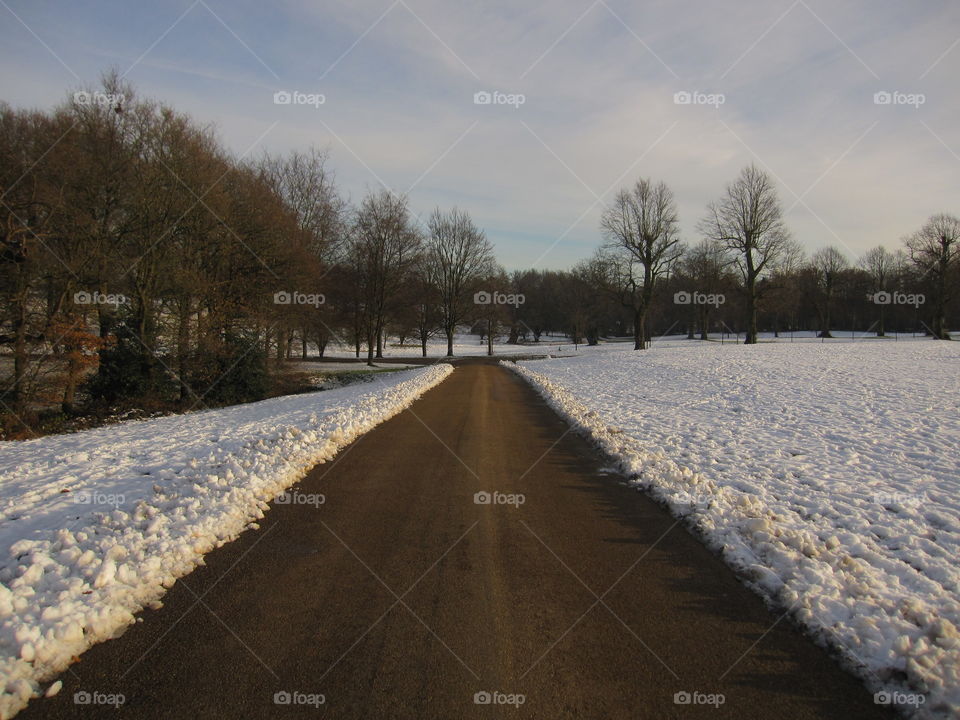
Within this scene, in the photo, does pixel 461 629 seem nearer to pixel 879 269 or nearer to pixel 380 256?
pixel 380 256

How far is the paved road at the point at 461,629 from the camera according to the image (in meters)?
3.30

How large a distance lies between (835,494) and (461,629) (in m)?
6.19

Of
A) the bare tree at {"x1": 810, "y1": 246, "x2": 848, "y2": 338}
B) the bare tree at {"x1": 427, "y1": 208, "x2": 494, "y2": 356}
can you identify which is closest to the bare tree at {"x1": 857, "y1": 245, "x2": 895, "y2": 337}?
the bare tree at {"x1": 810, "y1": 246, "x2": 848, "y2": 338}

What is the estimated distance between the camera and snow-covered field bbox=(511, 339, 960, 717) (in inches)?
155

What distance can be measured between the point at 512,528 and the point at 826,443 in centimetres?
832

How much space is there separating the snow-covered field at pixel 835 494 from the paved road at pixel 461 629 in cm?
36

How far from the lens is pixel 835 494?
293 inches

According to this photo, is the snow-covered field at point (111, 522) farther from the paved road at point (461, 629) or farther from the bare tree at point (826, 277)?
the bare tree at point (826, 277)

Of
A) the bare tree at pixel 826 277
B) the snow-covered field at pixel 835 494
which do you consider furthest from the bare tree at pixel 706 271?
the snow-covered field at pixel 835 494

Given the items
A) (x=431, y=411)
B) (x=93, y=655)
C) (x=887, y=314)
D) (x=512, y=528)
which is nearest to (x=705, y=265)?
(x=887, y=314)

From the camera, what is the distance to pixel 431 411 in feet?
52.5

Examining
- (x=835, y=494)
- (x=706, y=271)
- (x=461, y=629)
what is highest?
(x=706, y=271)

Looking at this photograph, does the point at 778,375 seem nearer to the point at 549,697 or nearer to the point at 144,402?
the point at 549,697

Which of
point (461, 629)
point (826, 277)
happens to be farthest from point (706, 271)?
point (461, 629)
